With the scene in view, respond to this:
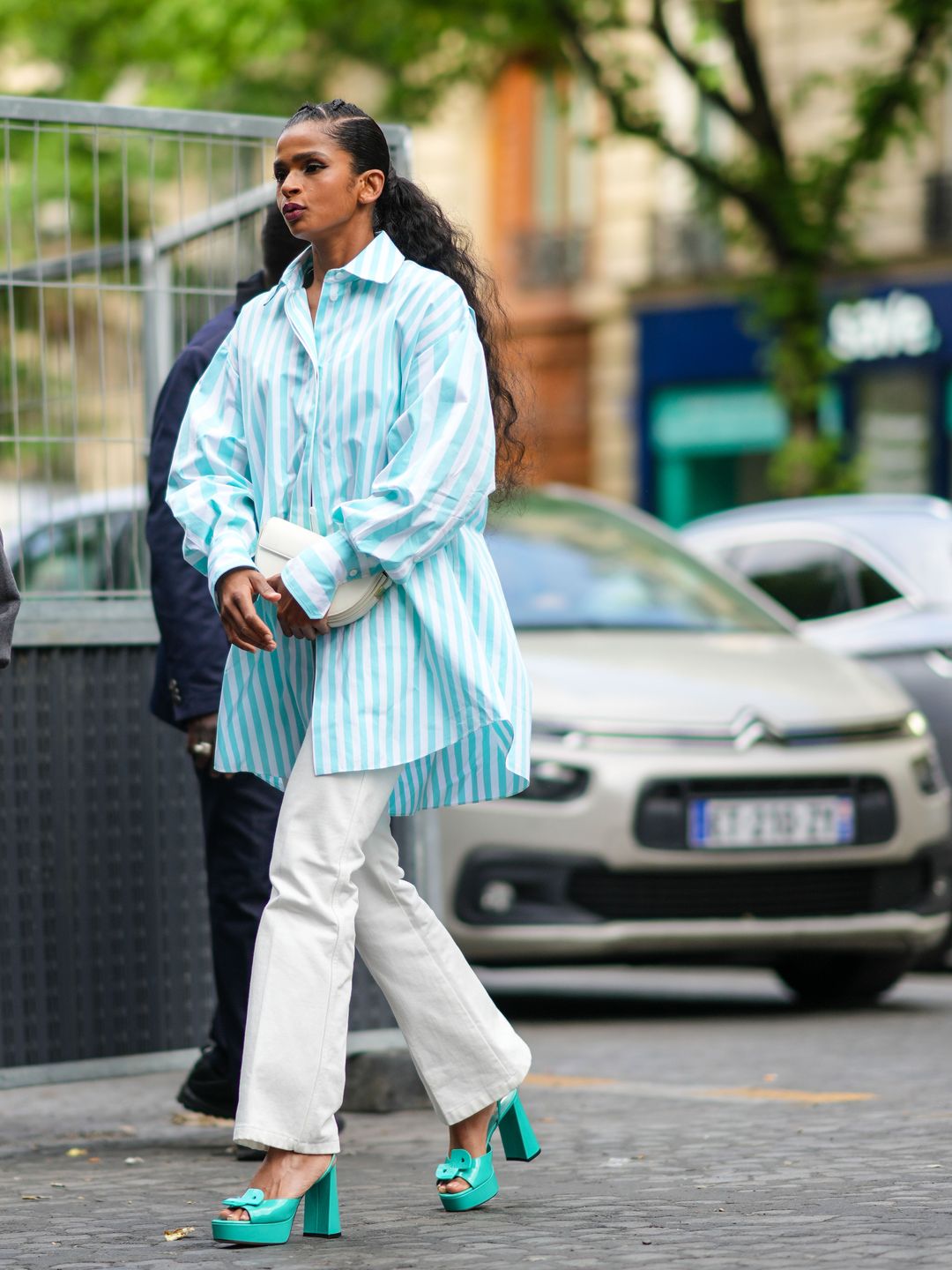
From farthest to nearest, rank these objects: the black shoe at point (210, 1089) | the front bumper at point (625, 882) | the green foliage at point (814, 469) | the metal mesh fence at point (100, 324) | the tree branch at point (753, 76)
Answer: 1. the green foliage at point (814, 469)
2. the tree branch at point (753, 76)
3. the front bumper at point (625, 882)
4. the metal mesh fence at point (100, 324)
5. the black shoe at point (210, 1089)

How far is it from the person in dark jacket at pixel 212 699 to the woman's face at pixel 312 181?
0.81m

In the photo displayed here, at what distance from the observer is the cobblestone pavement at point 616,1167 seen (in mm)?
3928

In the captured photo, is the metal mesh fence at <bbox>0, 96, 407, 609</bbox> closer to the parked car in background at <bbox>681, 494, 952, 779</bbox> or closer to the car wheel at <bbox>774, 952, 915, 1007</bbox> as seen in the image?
the car wheel at <bbox>774, 952, 915, 1007</bbox>

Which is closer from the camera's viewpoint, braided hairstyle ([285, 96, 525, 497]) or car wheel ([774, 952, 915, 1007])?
braided hairstyle ([285, 96, 525, 497])

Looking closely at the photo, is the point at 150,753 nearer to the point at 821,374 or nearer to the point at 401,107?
the point at 821,374

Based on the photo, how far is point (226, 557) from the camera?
4.13m

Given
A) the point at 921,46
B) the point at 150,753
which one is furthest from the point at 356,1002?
the point at 921,46

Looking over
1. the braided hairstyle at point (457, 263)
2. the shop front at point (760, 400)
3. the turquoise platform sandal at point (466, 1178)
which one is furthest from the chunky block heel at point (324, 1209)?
the shop front at point (760, 400)

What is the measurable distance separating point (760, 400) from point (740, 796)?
19.1 metres

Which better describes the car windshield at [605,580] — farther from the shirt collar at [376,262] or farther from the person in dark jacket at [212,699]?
the shirt collar at [376,262]

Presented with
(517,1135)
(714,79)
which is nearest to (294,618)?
(517,1135)

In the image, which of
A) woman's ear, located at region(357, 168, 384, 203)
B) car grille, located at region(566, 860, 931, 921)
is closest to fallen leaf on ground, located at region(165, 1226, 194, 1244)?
woman's ear, located at region(357, 168, 384, 203)

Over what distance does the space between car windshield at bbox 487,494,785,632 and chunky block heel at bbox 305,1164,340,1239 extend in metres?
Answer: 4.01

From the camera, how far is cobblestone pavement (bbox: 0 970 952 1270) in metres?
3.93
